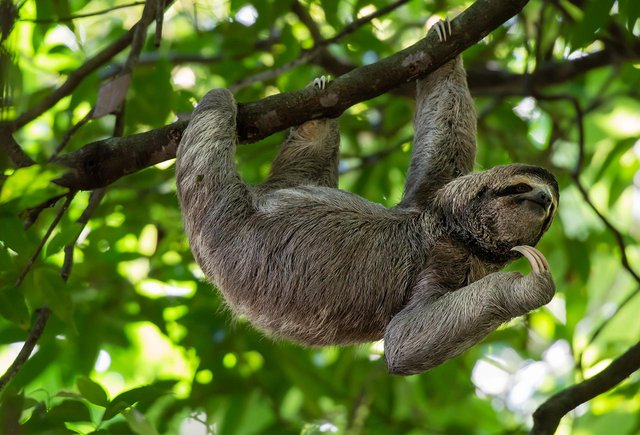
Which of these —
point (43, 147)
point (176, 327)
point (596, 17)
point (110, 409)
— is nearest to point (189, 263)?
point (176, 327)

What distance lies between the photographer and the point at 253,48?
9.79 metres

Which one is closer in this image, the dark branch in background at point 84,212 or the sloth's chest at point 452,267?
the dark branch in background at point 84,212

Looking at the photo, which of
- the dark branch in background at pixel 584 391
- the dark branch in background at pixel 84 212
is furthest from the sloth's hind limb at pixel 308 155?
the dark branch in background at pixel 584 391

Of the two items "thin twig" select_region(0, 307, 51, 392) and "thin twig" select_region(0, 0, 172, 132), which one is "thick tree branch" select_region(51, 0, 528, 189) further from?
"thin twig" select_region(0, 307, 51, 392)

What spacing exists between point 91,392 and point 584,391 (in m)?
3.68

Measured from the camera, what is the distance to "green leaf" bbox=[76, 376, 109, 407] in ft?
17.1

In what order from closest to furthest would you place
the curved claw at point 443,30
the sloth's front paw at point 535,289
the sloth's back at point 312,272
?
the sloth's front paw at point 535,289, the curved claw at point 443,30, the sloth's back at point 312,272

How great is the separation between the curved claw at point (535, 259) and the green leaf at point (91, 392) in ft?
10.1

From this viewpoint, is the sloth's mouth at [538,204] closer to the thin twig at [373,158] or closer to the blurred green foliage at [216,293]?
the blurred green foliage at [216,293]

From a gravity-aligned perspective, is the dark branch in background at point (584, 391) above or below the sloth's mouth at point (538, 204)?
below

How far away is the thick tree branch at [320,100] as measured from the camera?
248 inches

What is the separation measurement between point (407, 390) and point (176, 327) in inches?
111

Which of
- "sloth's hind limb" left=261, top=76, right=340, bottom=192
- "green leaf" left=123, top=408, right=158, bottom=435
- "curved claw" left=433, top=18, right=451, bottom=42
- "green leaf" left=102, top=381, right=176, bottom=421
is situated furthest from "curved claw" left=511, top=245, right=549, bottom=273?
"green leaf" left=123, top=408, right=158, bottom=435

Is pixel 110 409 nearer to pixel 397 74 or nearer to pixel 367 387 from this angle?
pixel 397 74
